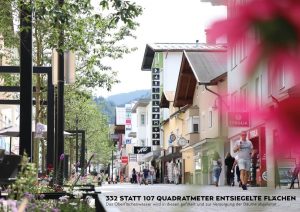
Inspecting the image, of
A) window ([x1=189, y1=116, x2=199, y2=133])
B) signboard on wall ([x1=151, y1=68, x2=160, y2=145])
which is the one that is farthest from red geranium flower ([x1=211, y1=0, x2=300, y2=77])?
signboard on wall ([x1=151, y1=68, x2=160, y2=145])

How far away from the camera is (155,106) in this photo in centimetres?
7694

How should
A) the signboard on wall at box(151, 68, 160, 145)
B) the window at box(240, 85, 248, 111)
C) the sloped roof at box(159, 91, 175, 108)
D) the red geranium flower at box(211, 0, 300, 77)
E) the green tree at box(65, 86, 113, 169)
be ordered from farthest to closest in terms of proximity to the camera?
the signboard on wall at box(151, 68, 160, 145) → the sloped roof at box(159, 91, 175, 108) → the green tree at box(65, 86, 113, 169) → the window at box(240, 85, 248, 111) → the red geranium flower at box(211, 0, 300, 77)

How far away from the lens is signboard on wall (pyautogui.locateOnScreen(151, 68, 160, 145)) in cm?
7381

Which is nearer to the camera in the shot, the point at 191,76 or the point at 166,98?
the point at 191,76

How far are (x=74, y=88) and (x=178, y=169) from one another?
29.8 metres

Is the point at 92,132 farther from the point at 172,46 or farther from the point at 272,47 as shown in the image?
the point at 272,47

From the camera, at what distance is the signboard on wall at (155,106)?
73812 millimetres

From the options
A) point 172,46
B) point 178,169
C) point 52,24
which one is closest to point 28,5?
point 52,24

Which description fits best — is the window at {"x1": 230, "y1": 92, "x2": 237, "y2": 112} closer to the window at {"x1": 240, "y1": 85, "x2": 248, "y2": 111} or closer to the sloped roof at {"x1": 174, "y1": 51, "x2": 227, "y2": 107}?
the window at {"x1": 240, "y1": 85, "x2": 248, "y2": 111}

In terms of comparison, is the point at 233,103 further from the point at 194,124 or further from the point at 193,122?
the point at 194,124

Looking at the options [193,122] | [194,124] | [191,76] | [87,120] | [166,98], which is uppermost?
[191,76]

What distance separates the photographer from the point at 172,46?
72.8m

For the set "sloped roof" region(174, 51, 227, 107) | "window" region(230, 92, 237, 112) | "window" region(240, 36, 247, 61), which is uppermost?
"sloped roof" region(174, 51, 227, 107)

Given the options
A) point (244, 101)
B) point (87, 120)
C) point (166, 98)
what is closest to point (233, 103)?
point (244, 101)
